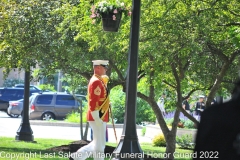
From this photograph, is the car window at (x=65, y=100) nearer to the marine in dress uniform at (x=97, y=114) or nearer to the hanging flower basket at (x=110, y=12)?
the hanging flower basket at (x=110, y=12)

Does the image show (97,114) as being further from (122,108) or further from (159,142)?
(122,108)

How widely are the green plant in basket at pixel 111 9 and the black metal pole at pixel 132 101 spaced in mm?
944

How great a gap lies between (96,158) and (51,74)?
16.4ft

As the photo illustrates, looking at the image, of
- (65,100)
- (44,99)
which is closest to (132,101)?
(44,99)

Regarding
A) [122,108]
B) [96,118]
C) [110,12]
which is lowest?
[122,108]

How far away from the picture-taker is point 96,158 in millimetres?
10047

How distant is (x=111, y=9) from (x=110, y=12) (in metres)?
0.05

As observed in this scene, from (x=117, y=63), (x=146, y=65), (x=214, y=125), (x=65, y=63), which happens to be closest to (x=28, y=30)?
(x=65, y=63)

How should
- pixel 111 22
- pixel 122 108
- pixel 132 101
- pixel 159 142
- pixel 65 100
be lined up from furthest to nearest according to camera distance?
1. pixel 65 100
2. pixel 122 108
3. pixel 159 142
4. pixel 111 22
5. pixel 132 101

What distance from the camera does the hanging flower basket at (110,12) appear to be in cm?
1046

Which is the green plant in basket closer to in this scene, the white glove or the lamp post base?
the white glove

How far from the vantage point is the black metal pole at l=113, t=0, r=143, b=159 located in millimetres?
9414

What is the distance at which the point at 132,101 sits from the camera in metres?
9.47

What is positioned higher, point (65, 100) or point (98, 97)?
point (98, 97)
